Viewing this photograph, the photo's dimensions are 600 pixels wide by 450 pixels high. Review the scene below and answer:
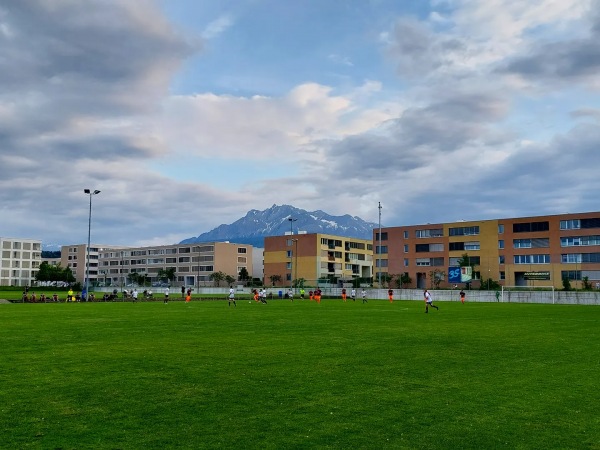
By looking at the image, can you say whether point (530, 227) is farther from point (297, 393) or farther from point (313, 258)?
point (297, 393)

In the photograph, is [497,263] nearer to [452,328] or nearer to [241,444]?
[452,328]

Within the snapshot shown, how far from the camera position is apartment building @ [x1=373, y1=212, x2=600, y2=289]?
9556 cm

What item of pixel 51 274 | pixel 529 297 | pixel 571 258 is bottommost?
pixel 529 297

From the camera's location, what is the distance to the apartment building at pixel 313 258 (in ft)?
458

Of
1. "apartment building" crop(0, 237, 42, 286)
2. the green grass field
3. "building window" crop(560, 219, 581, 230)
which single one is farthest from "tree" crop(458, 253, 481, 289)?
"apartment building" crop(0, 237, 42, 286)

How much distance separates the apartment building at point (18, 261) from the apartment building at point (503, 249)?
129 meters

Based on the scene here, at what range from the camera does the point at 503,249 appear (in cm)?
10488

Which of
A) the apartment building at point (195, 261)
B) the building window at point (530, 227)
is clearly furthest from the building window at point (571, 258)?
the apartment building at point (195, 261)

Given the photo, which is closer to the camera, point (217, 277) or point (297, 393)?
point (297, 393)

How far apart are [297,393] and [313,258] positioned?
12787cm

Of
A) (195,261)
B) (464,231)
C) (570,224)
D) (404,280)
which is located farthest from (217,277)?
(570,224)

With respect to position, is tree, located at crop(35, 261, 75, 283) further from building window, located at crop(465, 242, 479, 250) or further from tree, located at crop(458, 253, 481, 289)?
building window, located at crop(465, 242, 479, 250)

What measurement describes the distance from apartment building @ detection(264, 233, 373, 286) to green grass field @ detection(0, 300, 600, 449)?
116 m

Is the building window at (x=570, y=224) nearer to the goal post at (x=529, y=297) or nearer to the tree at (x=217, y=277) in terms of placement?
the goal post at (x=529, y=297)
